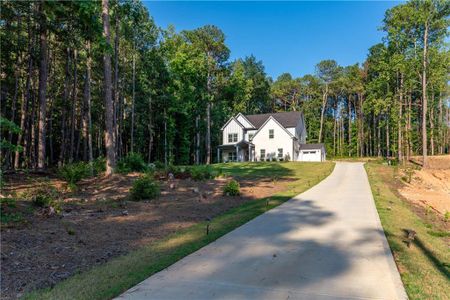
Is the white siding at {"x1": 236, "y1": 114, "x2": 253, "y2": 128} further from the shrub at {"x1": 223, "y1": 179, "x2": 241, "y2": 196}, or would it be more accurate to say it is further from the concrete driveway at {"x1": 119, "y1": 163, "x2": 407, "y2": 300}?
the concrete driveway at {"x1": 119, "y1": 163, "x2": 407, "y2": 300}

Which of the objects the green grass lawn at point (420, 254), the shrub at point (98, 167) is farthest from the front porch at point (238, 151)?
the green grass lawn at point (420, 254)

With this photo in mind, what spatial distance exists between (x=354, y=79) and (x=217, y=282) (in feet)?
184

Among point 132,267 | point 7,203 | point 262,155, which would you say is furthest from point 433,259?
point 262,155

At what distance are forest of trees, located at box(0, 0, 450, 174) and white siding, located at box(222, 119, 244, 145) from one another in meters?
2.56

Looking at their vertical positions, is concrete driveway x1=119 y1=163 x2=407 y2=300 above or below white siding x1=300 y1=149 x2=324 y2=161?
below

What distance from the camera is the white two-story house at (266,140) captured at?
40.5 meters

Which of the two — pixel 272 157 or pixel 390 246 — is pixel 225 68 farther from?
pixel 390 246

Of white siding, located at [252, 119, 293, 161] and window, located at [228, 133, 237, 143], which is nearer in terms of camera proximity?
white siding, located at [252, 119, 293, 161]

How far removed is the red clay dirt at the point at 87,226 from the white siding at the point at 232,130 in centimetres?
2925

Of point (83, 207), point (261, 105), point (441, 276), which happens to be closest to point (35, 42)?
point (83, 207)

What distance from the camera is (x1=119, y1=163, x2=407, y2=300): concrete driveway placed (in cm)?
430

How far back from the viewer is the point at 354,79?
5503 centimetres

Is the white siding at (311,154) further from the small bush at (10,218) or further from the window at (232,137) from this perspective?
the small bush at (10,218)

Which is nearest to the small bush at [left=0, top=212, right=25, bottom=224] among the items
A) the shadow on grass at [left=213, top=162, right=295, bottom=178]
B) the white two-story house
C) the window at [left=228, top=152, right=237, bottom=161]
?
the shadow on grass at [left=213, top=162, right=295, bottom=178]
